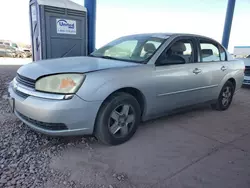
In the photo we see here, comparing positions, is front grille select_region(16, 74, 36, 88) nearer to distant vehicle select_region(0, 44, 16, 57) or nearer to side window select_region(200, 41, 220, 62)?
side window select_region(200, 41, 220, 62)

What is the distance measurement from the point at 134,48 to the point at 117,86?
1073 mm

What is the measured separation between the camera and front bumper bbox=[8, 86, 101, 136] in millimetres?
2275

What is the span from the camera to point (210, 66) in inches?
156

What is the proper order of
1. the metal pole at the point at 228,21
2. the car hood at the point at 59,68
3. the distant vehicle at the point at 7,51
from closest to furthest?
the car hood at the point at 59,68
the metal pole at the point at 228,21
the distant vehicle at the point at 7,51

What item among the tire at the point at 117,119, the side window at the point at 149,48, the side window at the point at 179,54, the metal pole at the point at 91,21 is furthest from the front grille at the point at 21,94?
the metal pole at the point at 91,21

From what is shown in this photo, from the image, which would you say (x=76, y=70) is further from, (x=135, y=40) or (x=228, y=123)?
(x=228, y=123)

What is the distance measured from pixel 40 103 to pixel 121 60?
53.4 inches

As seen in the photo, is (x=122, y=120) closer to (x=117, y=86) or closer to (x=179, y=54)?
(x=117, y=86)

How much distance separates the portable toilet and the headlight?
9.52ft

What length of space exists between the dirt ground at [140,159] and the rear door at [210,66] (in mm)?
780

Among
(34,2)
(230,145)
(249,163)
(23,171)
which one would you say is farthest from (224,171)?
(34,2)

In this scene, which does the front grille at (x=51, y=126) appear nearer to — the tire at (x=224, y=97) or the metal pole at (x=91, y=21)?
the tire at (x=224, y=97)

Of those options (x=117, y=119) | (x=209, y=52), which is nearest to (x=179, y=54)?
(x=209, y=52)

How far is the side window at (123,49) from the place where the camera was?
3423 millimetres
